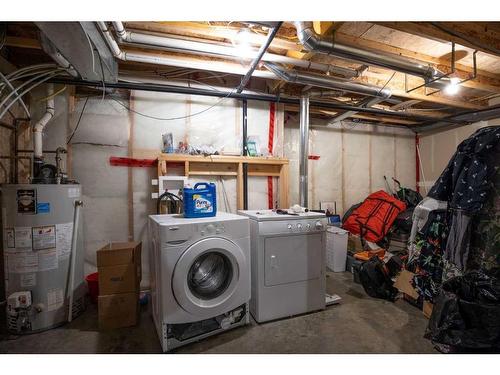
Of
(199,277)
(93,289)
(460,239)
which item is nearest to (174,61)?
(199,277)

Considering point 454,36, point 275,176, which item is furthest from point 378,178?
point 454,36

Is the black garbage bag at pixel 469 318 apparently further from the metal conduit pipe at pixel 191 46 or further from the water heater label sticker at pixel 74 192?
the water heater label sticker at pixel 74 192

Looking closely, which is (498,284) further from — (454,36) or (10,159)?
(10,159)

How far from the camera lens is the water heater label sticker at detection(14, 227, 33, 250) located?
1.96 m

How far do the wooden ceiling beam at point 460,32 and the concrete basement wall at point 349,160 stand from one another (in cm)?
197

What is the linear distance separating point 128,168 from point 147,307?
4.89 feet

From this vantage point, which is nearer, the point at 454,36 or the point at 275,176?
the point at 454,36

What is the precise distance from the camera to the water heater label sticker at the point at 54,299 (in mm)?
2049

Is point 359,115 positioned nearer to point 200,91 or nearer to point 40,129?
point 200,91

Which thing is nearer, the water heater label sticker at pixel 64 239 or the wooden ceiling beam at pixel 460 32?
the wooden ceiling beam at pixel 460 32

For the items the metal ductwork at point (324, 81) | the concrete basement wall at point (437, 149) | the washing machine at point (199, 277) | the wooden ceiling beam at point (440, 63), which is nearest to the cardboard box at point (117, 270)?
the washing machine at point (199, 277)

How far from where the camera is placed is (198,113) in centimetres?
300

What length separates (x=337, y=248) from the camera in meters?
3.34

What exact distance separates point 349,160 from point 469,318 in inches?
116
